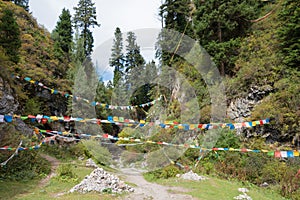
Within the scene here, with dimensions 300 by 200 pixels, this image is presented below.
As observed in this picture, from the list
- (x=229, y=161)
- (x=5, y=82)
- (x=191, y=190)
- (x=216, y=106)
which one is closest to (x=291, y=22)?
(x=216, y=106)

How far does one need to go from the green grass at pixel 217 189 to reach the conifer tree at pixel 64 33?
2586 cm

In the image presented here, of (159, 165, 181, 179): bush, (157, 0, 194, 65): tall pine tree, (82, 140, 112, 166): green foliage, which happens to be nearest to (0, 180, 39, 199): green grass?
(159, 165, 181, 179): bush

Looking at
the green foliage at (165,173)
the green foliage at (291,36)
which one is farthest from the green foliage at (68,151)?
the green foliage at (291,36)

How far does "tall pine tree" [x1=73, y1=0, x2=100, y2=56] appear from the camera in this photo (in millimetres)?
35781

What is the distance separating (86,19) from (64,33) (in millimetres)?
6343

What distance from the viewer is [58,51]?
27.8 meters

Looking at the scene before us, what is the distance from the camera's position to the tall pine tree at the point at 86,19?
117ft

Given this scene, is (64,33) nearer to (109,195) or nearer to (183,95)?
(183,95)

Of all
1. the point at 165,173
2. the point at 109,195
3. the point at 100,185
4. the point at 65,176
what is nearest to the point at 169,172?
the point at 165,173

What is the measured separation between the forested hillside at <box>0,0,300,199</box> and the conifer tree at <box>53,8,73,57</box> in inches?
47.9

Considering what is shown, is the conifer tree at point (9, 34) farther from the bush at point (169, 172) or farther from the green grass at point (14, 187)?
the bush at point (169, 172)

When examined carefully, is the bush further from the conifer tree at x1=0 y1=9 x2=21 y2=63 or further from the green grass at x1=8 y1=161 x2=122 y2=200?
the conifer tree at x1=0 y1=9 x2=21 y2=63

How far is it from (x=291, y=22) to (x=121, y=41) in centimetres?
2564

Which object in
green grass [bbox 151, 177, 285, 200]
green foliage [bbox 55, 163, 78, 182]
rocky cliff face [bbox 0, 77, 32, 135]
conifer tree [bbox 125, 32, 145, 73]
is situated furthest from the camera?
conifer tree [bbox 125, 32, 145, 73]
